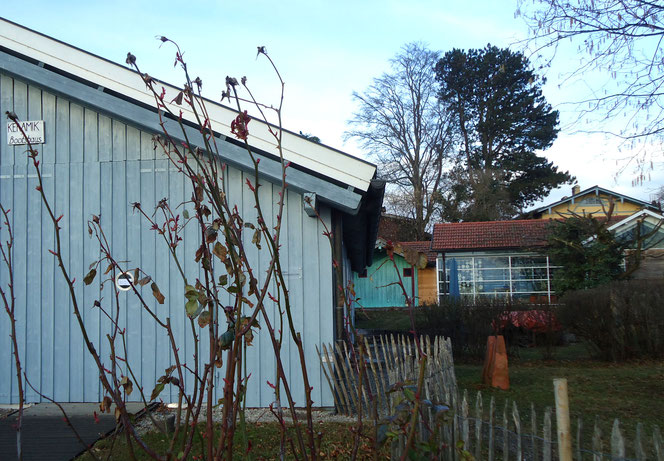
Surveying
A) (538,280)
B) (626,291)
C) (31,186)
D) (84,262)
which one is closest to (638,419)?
(626,291)

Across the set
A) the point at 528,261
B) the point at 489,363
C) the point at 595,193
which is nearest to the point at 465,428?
the point at 489,363

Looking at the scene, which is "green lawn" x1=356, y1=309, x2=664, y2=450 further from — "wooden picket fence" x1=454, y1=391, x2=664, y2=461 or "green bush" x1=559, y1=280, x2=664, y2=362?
"wooden picket fence" x1=454, y1=391, x2=664, y2=461

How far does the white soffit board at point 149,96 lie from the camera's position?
675 cm

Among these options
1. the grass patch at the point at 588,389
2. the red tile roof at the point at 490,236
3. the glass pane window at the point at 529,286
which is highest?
the red tile roof at the point at 490,236

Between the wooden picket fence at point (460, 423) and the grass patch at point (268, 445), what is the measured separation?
0.41 metres

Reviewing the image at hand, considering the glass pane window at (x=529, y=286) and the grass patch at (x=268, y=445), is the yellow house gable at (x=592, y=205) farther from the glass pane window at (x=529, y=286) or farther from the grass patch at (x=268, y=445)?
the grass patch at (x=268, y=445)

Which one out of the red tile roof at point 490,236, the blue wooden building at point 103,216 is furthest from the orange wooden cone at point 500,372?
the red tile roof at point 490,236

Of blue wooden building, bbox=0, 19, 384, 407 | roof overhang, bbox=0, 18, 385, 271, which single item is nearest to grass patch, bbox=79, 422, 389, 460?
blue wooden building, bbox=0, 19, 384, 407

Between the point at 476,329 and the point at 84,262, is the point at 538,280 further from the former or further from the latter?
the point at 84,262

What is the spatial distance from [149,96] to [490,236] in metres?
21.4

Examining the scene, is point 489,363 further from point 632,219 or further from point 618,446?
point 632,219

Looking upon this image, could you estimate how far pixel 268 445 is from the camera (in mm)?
5457

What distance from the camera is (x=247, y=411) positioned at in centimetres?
702

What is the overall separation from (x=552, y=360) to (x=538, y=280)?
1317cm
